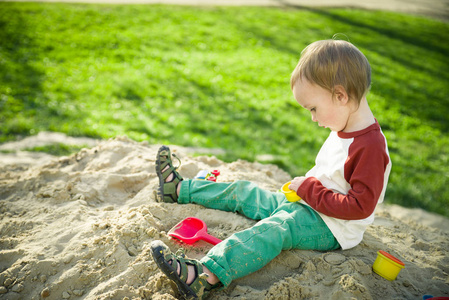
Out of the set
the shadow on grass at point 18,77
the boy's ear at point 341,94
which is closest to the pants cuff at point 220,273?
the boy's ear at point 341,94

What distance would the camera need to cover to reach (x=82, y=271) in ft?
6.71

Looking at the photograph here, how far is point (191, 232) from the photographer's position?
236 cm

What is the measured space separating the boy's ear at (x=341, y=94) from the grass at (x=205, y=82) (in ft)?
8.23

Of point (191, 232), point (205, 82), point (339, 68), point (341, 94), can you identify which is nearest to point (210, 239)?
point (191, 232)

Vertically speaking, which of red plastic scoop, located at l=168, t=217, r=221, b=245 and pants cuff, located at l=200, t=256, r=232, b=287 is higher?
pants cuff, located at l=200, t=256, r=232, b=287

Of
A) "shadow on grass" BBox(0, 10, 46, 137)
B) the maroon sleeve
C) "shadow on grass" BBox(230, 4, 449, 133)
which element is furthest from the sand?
"shadow on grass" BBox(230, 4, 449, 133)

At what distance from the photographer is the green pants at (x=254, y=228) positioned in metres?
1.96

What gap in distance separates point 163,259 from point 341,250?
48.8 inches

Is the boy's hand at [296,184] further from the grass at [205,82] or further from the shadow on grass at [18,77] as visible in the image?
the shadow on grass at [18,77]

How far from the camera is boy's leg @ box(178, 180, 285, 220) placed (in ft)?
8.27

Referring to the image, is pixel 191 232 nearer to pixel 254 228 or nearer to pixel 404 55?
pixel 254 228

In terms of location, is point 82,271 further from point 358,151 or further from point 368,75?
point 368,75

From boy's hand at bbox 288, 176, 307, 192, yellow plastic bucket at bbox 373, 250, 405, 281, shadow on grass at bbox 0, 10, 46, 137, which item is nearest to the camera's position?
yellow plastic bucket at bbox 373, 250, 405, 281

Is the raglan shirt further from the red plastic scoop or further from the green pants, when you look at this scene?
the red plastic scoop
